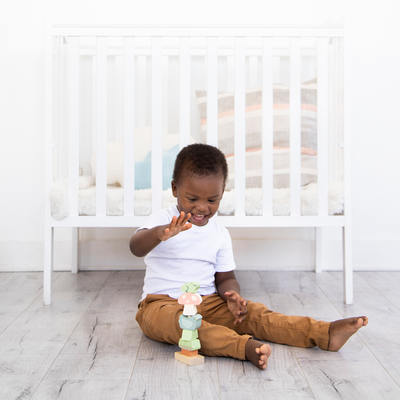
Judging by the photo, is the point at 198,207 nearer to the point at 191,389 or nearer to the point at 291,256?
the point at 191,389

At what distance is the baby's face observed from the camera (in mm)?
970

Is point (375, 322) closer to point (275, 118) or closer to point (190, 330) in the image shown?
point (190, 330)

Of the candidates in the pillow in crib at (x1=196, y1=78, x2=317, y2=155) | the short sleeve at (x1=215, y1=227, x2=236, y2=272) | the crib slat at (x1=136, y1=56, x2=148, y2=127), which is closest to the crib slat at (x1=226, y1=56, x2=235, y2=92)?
the pillow in crib at (x1=196, y1=78, x2=317, y2=155)

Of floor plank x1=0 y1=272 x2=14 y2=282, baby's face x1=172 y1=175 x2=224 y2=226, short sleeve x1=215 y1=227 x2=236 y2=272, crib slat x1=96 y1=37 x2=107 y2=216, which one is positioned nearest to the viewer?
baby's face x1=172 y1=175 x2=224 y2=226

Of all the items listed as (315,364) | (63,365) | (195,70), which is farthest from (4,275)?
(315,364)

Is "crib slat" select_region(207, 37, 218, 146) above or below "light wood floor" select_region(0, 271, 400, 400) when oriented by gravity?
above

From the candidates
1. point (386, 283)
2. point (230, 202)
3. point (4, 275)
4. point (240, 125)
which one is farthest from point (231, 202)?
point (4, 275)

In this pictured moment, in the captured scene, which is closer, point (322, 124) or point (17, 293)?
point (322, 124)

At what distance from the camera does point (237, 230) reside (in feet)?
6.00

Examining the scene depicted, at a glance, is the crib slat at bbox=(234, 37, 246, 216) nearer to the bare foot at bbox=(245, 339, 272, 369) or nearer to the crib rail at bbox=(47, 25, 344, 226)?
the crib rail at bbox=(47, 25, 344, 226)

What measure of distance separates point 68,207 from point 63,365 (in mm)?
531

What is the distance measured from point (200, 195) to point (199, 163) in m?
0.07

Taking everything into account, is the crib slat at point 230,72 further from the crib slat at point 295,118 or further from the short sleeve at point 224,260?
the short sleeve at point 224,260

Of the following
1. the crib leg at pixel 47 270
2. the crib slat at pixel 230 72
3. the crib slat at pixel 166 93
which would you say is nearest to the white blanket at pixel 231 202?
the crib leg at pixel 47 270
